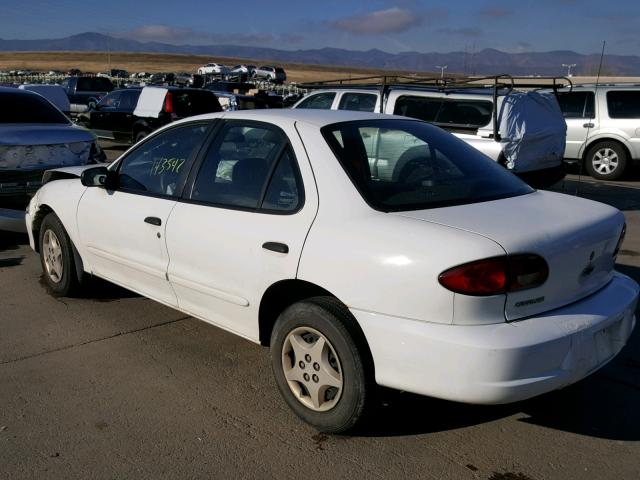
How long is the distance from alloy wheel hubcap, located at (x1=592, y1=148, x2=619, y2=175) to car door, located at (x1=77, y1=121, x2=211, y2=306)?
10560mm

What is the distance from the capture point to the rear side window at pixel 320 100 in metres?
10.8

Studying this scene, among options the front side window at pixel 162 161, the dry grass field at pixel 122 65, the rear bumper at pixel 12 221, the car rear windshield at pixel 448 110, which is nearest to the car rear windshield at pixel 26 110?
the rear bumper at pixel 12 221

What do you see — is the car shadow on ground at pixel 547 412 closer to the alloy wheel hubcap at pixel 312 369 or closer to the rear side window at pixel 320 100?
the alloy wheel hubcap at pixel 312 369

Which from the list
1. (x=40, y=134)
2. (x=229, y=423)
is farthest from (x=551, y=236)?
(x=40, y=134)

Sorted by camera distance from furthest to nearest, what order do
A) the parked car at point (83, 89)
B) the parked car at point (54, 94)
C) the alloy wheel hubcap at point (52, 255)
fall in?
1. the parked car at point (83, 89)
2. the parked car at point (54, 94)
3. the alloy wheel hubcap at point (52, 255)

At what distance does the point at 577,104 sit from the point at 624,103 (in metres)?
0.86

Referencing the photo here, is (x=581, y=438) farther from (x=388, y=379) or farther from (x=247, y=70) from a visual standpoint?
(x=247, y=70)

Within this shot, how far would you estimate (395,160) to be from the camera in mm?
3922

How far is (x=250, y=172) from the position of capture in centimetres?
383

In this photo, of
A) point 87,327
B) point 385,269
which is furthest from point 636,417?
point 87,327

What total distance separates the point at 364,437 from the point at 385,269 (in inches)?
36.8

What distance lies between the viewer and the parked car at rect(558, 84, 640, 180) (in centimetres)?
1240

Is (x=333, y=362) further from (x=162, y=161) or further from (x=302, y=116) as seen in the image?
(x=162, y=161)

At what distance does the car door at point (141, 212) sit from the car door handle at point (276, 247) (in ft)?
3.10
